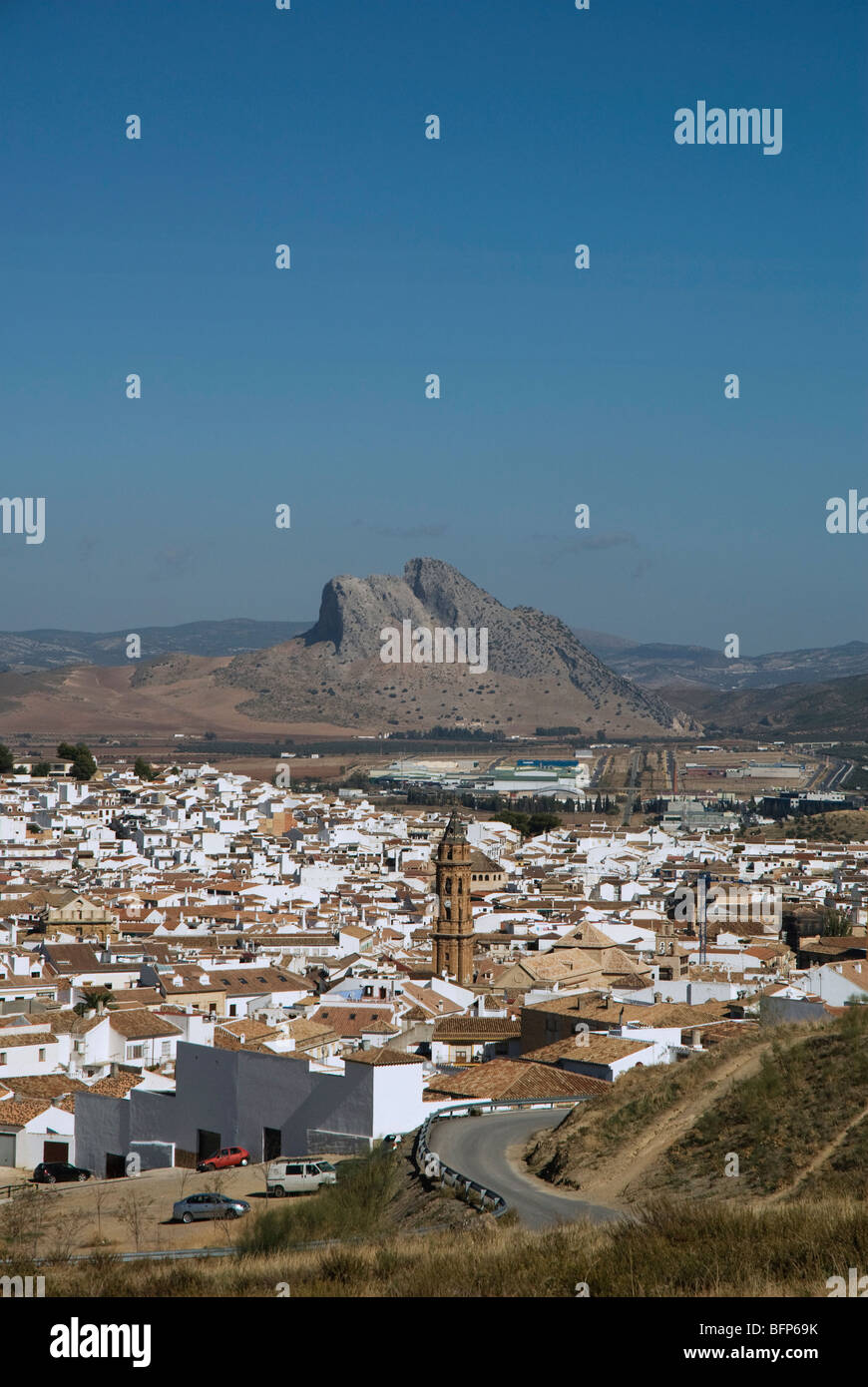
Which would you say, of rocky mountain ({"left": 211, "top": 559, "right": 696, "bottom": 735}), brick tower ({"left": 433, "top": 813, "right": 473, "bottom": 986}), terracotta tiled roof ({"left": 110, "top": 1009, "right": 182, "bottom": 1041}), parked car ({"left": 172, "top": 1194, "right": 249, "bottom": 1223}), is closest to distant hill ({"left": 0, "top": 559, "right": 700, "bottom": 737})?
rocky mountain ({"left": 211, "top": 559, "right": 696, "bottom": 735})

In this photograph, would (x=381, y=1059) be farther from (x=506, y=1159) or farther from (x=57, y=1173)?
(x=57, y=1173)

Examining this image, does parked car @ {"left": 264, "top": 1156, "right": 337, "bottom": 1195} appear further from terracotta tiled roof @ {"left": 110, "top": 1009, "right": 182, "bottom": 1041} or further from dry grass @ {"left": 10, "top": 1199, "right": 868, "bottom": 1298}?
terracotta tiled roof @ {"left": 110, "top": 1009, "right": 182, "bottom": 1041}

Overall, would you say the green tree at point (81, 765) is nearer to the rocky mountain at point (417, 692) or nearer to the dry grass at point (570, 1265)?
the dry grass at point (570, 1265)

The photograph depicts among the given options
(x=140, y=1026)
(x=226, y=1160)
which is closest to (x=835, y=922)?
(x=140, y=1026)

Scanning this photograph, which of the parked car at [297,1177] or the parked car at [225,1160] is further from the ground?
the parked car at [297,1177]

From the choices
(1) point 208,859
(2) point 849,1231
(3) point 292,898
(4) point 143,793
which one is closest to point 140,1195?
(2) point 849,1231

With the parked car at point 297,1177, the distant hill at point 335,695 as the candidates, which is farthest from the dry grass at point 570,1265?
the distant hill at point 335,695

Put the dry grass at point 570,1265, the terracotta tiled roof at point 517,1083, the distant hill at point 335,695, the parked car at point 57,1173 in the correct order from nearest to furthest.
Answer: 1. the dry grass at point 570,1265
2. the parked car at point 57,1173
3. the terracotta tiled roof at point 517,1083
4. the distant hill at point 335,695
